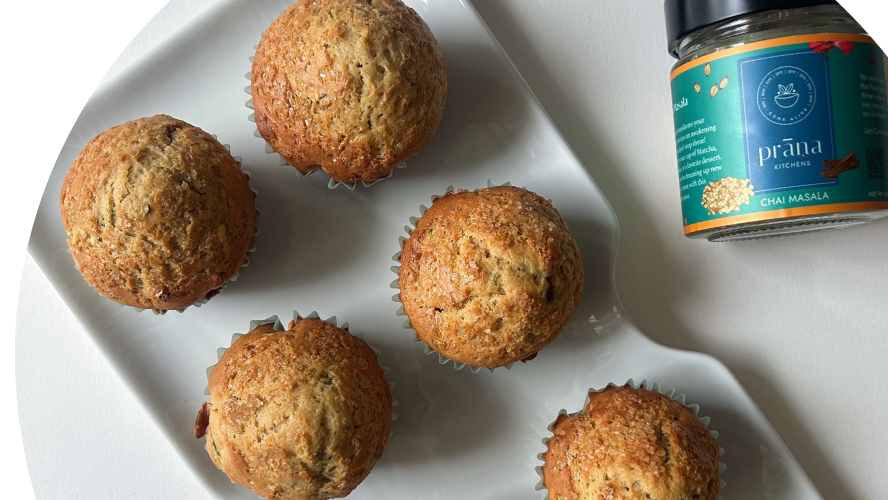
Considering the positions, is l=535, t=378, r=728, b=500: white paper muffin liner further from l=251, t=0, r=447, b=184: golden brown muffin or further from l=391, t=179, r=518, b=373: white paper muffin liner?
l=251, t=0, r=447, b=184: golden brown muffin

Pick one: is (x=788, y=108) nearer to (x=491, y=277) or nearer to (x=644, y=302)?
(x=644, y=302)

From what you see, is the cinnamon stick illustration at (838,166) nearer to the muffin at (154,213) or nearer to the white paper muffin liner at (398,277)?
the white paper muffin liner at (398,277)

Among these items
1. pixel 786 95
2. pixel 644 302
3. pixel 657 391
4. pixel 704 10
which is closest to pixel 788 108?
pixel 786 95

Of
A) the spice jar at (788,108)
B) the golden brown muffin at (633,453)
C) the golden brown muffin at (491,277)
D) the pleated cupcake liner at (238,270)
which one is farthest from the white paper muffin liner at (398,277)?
the spice jar at (788,108)

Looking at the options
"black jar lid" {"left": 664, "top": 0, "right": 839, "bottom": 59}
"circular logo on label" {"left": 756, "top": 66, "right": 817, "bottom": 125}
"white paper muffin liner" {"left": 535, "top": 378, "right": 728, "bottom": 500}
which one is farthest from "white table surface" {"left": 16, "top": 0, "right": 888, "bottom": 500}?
"circular logo on label" {"left": 756, "top": 66, "right": 817, "bottom": 125}

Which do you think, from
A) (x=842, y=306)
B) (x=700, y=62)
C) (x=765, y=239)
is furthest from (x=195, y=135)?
(x=842, y=306)

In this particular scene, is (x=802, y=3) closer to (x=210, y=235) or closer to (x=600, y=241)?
(x=600, y=241)
